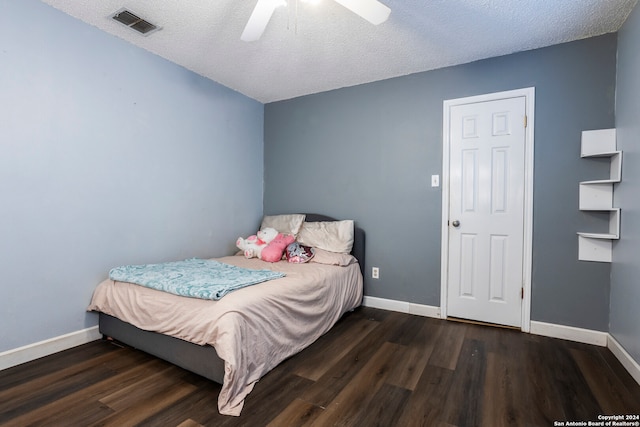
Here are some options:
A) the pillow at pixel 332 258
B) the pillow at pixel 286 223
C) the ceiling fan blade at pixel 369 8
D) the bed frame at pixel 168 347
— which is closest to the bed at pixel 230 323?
the bed frame at pixel 168 347

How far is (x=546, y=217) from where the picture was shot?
244 cm

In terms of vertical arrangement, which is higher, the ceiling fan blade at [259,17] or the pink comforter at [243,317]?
the ceiling fan blade at [259,17]

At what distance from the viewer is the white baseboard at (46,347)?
1880 mm

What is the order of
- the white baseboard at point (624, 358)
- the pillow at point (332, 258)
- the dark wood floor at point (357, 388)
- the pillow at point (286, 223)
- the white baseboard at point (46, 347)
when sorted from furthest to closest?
the pillow at point (286, 223) < the pillow at point (332, 258) < the white baseboard at point (46, 347) < the white baseboard at point (624, 358) < the dark wood floor at point (357, 388)

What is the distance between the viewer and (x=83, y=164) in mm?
2199

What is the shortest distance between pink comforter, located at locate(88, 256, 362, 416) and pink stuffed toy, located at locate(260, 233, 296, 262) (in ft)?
1.22

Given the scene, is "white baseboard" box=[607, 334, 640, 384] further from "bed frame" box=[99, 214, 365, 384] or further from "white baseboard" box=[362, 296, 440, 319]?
"bed frame" box=[99, 214, 365, 384]

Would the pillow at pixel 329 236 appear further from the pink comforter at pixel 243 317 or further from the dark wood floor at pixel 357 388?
the dark wood floor at pixel 357 388

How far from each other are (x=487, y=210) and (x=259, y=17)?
2.38m

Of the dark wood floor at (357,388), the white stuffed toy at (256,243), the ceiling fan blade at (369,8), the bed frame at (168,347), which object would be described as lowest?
the dark wood floor at (357,388)

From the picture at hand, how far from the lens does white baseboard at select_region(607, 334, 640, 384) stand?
177 centimetres

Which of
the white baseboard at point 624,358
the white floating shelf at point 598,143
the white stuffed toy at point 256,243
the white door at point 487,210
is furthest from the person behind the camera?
the white stuffed toy at point 256,243

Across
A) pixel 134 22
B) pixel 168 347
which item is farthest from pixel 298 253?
pixel 134 22

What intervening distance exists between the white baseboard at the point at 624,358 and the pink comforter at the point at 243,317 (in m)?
1.96
